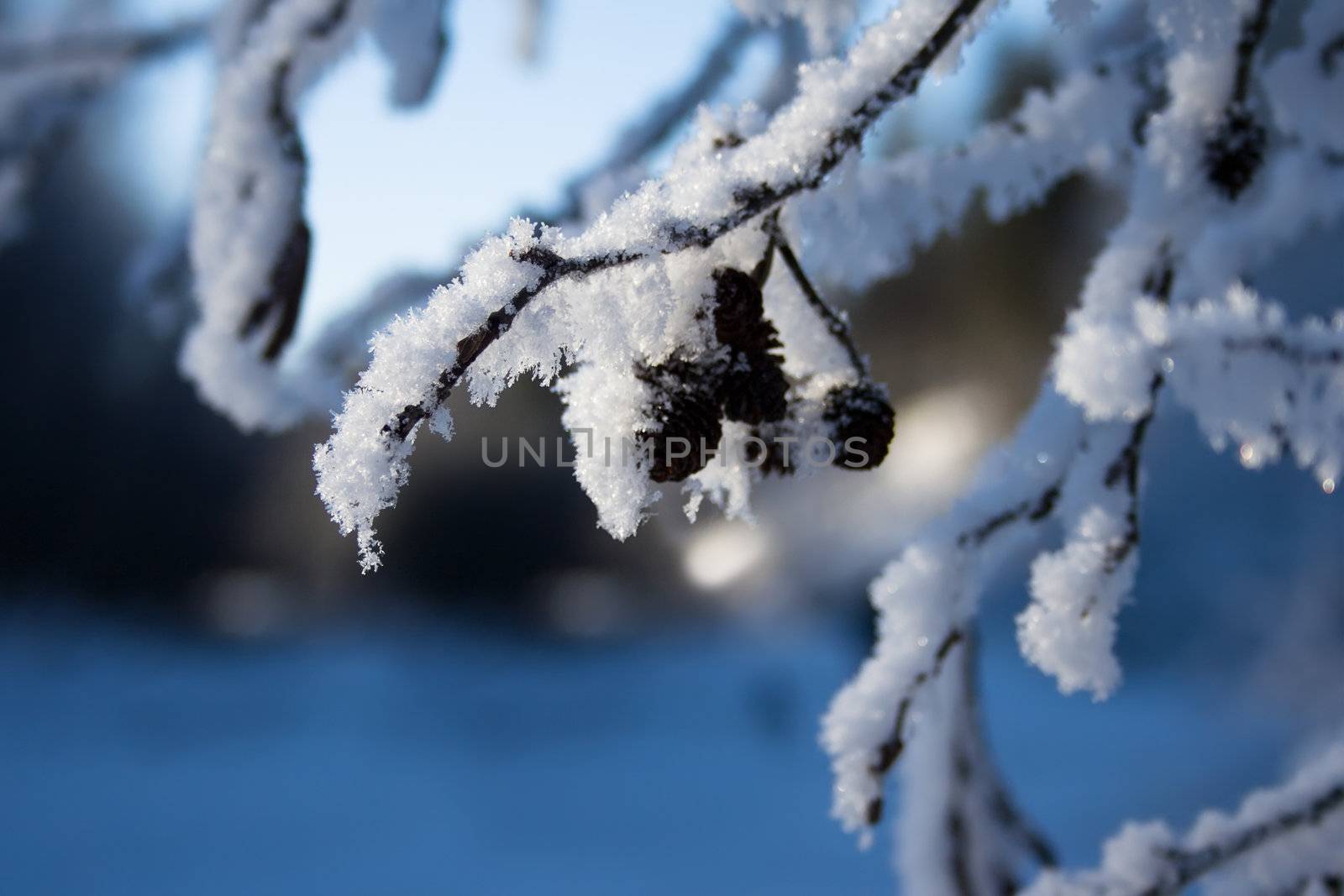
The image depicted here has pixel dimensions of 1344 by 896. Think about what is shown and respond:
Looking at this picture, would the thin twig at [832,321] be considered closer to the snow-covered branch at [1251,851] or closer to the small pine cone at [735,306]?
the small pine cone at [735,306]

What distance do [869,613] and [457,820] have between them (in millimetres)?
2486

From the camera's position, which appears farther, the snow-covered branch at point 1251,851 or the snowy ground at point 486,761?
the snowy ground at point 486,761

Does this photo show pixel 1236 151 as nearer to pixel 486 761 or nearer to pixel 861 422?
pixel 861 422

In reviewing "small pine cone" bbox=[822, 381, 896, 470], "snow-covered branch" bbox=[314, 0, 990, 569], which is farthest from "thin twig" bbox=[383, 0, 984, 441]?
"small pine cone" bbox=[822, 381, 896, 470]

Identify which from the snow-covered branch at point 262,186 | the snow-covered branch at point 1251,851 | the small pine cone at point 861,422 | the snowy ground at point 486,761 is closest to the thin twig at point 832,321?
the small pine cone at point 861,422

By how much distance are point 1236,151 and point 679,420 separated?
618 mm

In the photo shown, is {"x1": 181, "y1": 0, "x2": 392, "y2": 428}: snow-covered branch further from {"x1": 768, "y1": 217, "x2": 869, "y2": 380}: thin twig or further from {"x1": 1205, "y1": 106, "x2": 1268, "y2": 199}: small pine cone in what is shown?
{"x1": 1205, "y1": 106, "x2": 1268, "y2": 199}: small pine cone

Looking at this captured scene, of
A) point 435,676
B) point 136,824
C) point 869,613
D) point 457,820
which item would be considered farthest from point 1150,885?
point 435,676

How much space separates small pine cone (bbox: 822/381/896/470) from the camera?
50cm

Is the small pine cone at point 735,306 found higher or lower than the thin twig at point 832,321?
lower

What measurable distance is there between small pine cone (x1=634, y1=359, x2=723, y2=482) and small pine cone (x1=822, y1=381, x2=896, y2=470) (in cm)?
9

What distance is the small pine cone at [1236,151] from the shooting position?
2.38ft

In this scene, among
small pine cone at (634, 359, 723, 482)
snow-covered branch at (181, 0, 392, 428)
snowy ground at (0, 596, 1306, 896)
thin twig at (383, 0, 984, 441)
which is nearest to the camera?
thin twig at (383, 0, 984, 441)

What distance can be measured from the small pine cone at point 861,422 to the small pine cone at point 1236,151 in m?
0.46
